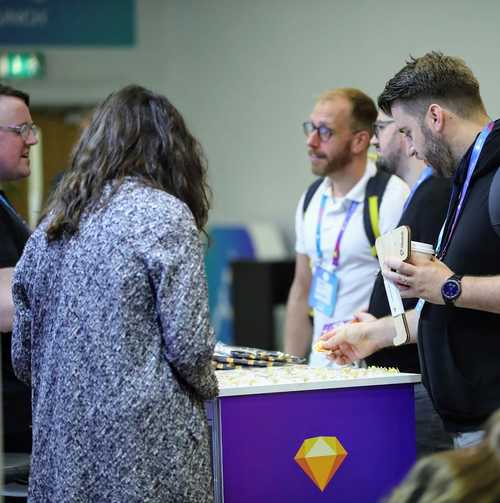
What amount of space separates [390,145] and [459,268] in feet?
3.75

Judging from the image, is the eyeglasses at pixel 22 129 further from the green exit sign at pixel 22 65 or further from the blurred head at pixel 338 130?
the green exit sign at pixel 22 65

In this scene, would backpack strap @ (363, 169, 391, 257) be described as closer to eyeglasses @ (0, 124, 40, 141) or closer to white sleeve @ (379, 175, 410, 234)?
white sleeve @ (379, 175, 410, 234)

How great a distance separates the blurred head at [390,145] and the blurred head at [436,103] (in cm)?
82

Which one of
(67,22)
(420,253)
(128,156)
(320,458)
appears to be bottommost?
(320,458)

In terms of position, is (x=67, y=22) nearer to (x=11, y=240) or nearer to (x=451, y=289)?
(x=11, y=240)

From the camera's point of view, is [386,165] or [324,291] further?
[324,291]

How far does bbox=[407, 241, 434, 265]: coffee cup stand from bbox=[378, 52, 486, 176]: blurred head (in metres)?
0.25

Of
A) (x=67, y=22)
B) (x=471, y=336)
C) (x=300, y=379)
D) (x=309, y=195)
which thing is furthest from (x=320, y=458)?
(x=67, y=22)

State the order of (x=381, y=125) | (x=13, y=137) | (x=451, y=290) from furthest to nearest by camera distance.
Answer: (x=381, y=125)
(x=13, y=137)
(x=451, y=290)

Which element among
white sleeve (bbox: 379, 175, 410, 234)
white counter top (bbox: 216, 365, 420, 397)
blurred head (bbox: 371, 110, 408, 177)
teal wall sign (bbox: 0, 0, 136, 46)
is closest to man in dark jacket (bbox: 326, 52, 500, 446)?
white counter top (bbox: 216, 365, 420, 397)

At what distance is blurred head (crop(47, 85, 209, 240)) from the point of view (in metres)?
2.15

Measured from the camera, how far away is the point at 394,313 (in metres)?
2.61

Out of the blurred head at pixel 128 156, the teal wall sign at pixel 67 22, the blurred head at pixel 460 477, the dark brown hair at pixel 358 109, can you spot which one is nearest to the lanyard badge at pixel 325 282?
the dark brown hair at pixel 358 109

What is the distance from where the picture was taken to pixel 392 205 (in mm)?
3592
